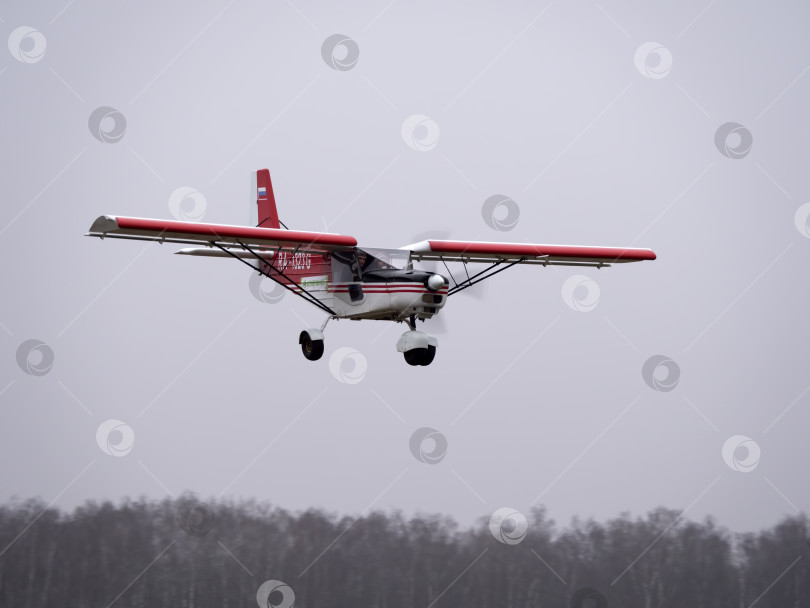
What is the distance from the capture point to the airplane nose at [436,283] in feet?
98.7

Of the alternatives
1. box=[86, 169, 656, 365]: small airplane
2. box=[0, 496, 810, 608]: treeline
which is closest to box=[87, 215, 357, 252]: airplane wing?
box=[86, 169, 656, 365]: small airplane

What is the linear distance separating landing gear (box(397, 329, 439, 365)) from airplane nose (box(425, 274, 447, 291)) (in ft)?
4.70

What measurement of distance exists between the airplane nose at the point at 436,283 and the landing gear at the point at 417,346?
1432 millimetres

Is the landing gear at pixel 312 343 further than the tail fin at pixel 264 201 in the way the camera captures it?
No

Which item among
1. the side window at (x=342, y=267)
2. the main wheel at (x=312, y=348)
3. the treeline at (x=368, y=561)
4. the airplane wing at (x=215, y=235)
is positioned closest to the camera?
the airplane wing at (x=215, y=235)

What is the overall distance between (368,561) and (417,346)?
1581 inches

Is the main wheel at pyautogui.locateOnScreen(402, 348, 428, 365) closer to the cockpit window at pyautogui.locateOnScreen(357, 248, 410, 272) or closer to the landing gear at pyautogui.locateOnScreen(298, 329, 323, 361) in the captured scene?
the cockpit window at pyautogui.locateOnScreen(357, 248, 410, 272)

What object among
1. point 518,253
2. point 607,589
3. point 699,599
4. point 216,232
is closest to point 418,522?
point 607,589

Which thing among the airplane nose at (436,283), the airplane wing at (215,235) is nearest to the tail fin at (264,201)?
the airplane wing at (215,235)

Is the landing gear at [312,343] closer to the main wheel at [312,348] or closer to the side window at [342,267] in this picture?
the main wheel at [312,348]

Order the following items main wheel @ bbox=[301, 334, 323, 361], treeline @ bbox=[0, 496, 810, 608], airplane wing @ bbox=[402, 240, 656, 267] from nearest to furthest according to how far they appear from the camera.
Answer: main wheel @ bbox=[301, 334, 323, 361]
airplane wing @ bbox=[402, 240, 656, 267]
treeline @ bbox=[0, 496, 810, 608]

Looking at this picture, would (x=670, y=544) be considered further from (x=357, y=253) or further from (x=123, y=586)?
(x=357, y=253)

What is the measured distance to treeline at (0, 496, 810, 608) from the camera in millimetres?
65312

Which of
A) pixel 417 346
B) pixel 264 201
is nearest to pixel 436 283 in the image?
pixel 417 346
